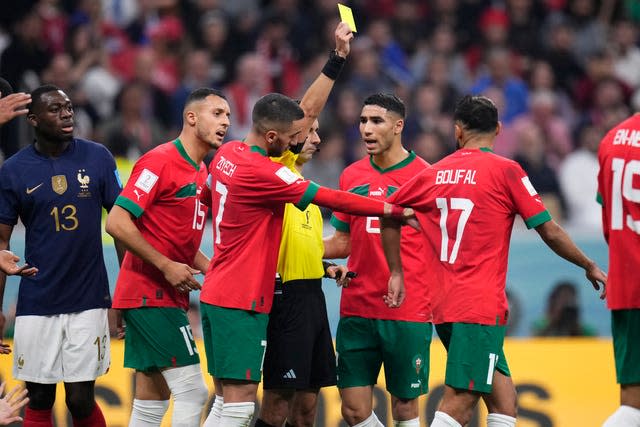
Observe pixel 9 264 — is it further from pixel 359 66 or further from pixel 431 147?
pixel 359 66

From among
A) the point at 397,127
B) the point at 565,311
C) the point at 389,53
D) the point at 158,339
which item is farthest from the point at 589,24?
the point at 158,339

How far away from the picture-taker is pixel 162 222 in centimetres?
687

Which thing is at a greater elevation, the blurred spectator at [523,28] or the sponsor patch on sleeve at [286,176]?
the blurred spectator at [523,28]

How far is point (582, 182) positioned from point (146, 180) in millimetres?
7349

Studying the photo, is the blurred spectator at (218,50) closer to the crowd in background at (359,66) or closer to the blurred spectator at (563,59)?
the crowd in background at (359,66)

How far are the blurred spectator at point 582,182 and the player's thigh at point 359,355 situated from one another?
546 cm

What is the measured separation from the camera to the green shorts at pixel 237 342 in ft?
20.4

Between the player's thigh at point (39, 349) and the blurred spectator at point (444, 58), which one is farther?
the blurred spectator at point (444, 58)

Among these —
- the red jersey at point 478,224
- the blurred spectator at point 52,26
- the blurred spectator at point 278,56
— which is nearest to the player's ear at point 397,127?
the red jersey at point 478,224

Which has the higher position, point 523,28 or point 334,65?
point 523,28

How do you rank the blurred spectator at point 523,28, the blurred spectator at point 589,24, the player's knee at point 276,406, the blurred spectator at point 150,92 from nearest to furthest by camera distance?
the player's knee at point 276,406 < the blurred spectator at point 150,92 < the blurred spectator at point 523,28 < the blurred spectator at point 589,24

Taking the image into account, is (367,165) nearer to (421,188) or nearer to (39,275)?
(421,188)

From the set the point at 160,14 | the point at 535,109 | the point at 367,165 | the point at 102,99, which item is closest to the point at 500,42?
the point at 535,109

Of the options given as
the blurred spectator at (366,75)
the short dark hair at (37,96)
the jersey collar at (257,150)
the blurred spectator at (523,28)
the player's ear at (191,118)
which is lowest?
the jersey collar at (257,150)
